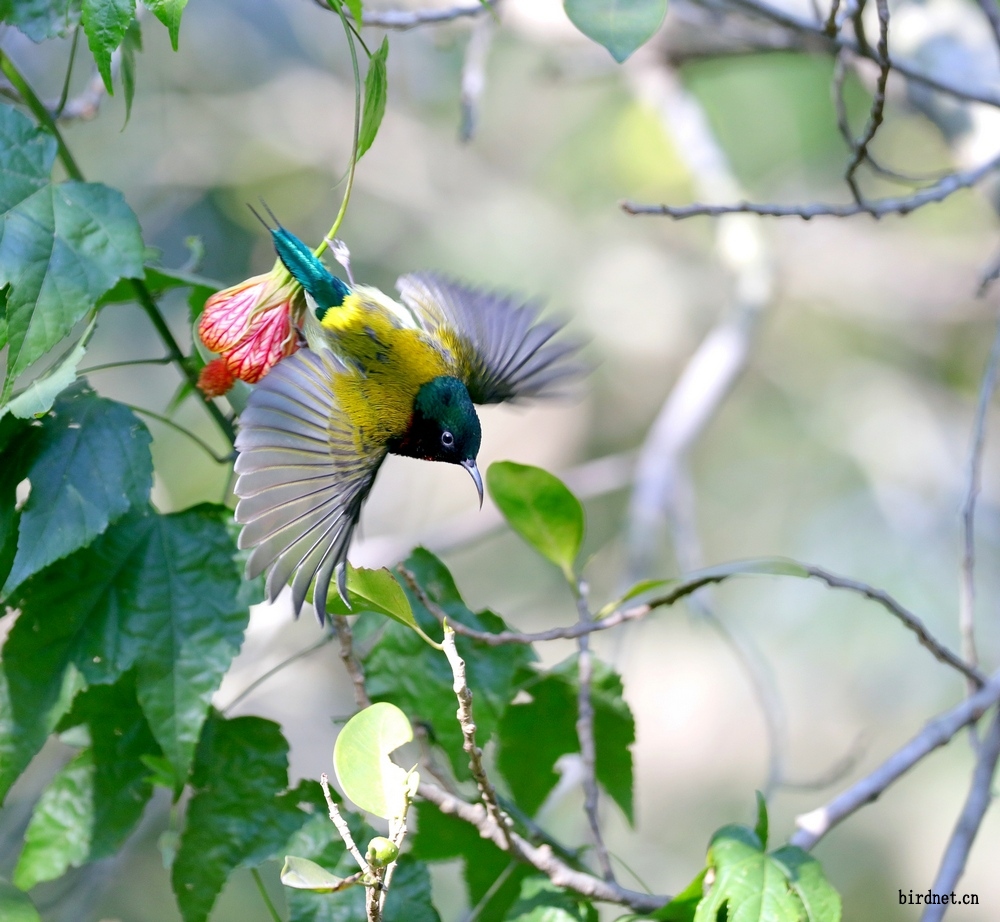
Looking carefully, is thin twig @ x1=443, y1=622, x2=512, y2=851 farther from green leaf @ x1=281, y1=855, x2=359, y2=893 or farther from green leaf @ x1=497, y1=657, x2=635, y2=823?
green leaf @ x1=497, y1=657, x2=635, y2=823

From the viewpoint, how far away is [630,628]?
2.96 meters

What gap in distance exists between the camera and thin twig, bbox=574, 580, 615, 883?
1.57m

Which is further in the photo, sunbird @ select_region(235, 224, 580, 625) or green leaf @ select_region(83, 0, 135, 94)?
sunbird @ select_region(235, 224, 580, 625)

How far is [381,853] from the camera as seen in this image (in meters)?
1.12

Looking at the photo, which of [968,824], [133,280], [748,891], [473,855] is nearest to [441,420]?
[133,280]

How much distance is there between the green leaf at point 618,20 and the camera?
1.36 metres

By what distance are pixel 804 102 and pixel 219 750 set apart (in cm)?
582

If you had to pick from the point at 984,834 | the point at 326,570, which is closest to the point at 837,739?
the point at 984,834

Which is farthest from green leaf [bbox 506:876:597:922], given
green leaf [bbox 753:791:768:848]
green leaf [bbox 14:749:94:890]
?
green leaf [bbox 14:749:94:890]

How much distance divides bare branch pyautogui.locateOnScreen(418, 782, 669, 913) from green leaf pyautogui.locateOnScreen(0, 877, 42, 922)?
563 millimetres

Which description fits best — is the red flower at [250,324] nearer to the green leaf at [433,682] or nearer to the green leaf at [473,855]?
the green leaf at [433,682]

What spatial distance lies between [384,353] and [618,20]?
91 centimetres

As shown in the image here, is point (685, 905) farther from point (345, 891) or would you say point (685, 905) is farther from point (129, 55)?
point (129, 55)

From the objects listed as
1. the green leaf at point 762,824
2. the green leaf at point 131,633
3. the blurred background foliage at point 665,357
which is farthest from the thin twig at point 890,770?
the blurred background foliage at point 665,357
